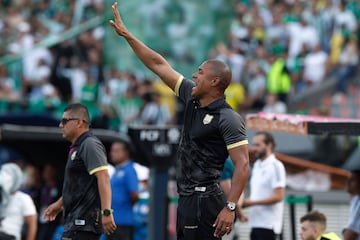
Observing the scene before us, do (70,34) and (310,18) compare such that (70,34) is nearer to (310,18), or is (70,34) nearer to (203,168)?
(310,18)

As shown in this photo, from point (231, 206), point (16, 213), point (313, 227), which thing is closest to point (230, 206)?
point (231, 206)

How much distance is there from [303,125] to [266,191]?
118 cm

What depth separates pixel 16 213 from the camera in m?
12.5

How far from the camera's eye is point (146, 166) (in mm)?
A: 15102

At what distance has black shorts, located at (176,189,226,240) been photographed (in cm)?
852

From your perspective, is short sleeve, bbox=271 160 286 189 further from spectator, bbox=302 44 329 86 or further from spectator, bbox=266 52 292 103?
spectator, bbox=302 44 329 86

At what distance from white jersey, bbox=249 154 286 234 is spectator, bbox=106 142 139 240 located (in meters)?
2.23

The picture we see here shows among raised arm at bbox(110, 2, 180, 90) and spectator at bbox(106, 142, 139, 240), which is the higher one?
raised arm at bbox(110, 2, 180, 90)

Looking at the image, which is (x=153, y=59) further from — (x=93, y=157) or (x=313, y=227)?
(x=313, y=227)

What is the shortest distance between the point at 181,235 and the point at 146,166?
6464mm

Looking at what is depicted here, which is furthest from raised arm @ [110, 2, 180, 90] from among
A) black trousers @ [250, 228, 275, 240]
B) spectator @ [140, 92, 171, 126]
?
spectator @ [140, 92, 171, 126]

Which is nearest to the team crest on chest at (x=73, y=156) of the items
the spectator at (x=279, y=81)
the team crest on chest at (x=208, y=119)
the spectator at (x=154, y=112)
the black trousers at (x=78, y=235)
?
the black trousers at (x=78, y=235)

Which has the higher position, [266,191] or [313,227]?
[266,191]

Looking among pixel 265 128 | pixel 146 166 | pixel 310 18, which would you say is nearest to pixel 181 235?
pixel 265 128
